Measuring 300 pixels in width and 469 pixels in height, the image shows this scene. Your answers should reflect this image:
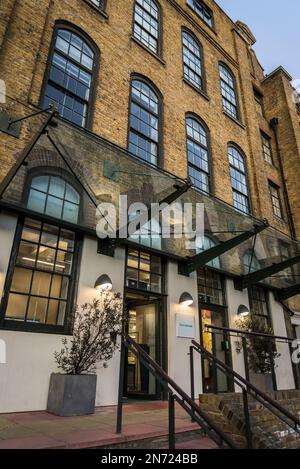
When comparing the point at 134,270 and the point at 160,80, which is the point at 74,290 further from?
the point at 160,80

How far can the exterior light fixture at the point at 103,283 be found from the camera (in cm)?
616

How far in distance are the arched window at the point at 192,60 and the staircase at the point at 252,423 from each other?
1048 cm

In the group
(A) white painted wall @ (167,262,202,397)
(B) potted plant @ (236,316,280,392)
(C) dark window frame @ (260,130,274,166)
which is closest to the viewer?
(A) white painted wall @ (167,262,202,397)

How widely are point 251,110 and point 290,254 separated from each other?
7625 millimetres

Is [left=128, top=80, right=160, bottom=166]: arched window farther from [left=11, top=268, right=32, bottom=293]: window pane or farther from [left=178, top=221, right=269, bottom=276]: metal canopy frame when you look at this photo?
[left=11, top=268, right=32, bottom=293]: window pane

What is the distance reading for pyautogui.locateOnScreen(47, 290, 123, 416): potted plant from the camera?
454 cm

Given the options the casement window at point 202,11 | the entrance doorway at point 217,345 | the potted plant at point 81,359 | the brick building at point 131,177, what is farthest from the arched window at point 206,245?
the casement window at point 202,11

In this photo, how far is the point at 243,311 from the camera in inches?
358

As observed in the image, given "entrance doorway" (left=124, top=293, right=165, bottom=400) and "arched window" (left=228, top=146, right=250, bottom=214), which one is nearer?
"entrance doorway" (left=124, top=293, right=165, bottom=400)

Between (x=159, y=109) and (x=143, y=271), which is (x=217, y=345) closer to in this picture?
(x=143, y=271)

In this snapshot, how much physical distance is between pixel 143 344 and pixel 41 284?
10.1 ft

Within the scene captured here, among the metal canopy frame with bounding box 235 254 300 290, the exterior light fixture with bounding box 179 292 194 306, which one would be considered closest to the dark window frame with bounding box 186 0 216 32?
the metal canopy frame with bounding box 235 254 300 290

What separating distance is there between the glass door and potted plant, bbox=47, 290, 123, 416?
1.79m

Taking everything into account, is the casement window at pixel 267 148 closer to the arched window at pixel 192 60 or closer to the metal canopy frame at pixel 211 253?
the arched window at pixel 192 60
